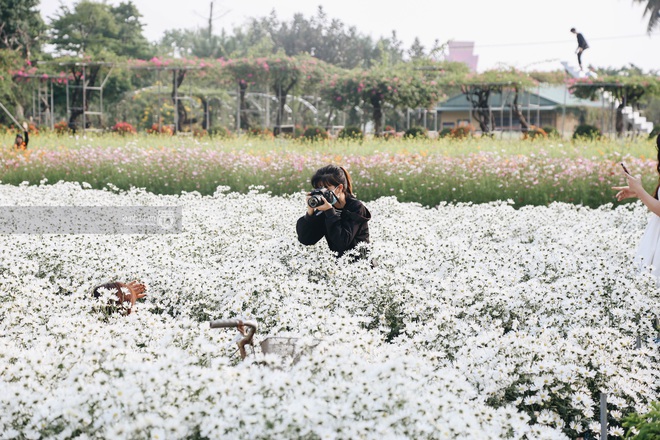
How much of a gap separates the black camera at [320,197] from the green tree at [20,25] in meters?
32.5

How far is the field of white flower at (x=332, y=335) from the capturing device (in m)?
2.51

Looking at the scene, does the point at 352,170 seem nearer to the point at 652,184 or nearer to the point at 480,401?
the point at 652,184

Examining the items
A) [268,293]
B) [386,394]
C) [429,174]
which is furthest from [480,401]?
[429,174]

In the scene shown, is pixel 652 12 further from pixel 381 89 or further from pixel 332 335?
pixel 332 335

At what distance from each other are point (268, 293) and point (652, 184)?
7.43 m

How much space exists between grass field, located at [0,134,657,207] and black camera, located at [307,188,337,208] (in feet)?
14.2

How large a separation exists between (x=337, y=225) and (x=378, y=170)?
6146 millimetres

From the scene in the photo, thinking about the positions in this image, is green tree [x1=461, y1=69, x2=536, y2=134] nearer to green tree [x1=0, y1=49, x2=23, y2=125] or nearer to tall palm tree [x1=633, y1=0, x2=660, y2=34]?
tall palm tree [x1=633, y1=0, x2=660, y2=34]

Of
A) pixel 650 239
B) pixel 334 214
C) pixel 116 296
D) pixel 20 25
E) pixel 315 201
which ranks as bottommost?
pixel 116 296

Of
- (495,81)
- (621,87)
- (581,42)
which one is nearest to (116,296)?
(581,42)

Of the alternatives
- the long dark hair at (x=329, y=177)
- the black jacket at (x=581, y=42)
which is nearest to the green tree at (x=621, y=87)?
the black jacket at (x=581, y=42)

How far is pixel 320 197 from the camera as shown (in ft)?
16.3

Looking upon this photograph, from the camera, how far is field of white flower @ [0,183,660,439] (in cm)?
251

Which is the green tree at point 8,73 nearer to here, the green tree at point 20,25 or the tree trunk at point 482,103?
the green tree at point 20,25
